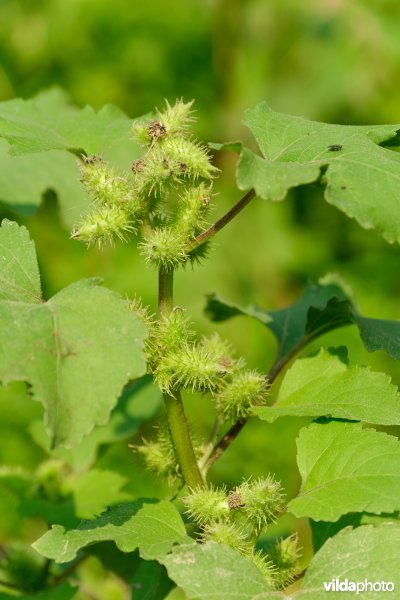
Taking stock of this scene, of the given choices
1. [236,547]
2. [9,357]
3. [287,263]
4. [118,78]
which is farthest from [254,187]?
[118,78]

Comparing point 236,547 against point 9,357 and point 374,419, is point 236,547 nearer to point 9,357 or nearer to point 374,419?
point 374,419

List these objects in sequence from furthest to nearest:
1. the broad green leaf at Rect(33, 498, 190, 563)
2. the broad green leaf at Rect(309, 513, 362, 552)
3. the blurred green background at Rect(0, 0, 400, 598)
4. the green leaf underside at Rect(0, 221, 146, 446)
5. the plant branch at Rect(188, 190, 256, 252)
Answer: the blurred green background at Rect(0, 0, 400, 598) → the broad green leaf at Rect(309, 513, 362, 552) → the plant branch at Rect(188, 190, 256, 252) → the broad green leaf at Rect(33, 498, 190, 563) → the green leaf underside at Rect(0, 221, 146, 446)

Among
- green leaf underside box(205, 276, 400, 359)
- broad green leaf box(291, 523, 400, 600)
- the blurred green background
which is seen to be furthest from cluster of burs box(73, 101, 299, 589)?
the blurred green background

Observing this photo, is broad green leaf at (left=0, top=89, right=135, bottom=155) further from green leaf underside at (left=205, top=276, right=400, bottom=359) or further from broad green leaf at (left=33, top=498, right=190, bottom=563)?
broad green leaf at (left=33, top=498, right=190, bottom=563)

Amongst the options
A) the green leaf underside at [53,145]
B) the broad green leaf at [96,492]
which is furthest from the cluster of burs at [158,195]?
the broad green leaf at [96,492]

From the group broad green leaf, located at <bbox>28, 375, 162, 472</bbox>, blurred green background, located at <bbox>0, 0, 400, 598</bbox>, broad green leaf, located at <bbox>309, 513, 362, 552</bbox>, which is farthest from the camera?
blurred green background, located at <bbox>0, 0, 400, 598</bbox>

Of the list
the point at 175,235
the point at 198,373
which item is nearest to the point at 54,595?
the point at 198,373

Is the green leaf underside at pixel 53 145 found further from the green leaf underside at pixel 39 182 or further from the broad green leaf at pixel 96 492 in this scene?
the broad green leaf at pixel 96 492
